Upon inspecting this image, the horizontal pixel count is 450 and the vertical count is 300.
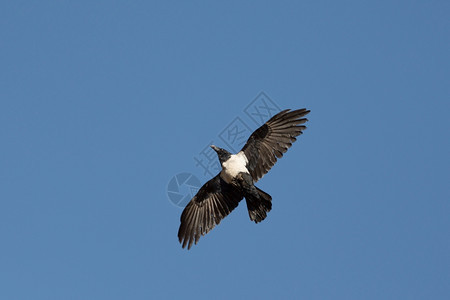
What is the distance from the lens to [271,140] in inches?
577

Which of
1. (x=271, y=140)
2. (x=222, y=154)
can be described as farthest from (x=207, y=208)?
(x=271, y=140)

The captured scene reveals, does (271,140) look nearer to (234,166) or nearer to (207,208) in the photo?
(234,166)

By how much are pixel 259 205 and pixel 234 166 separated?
1079 mm

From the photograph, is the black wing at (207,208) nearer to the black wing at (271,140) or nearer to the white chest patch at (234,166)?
the white chest patch at (234,166)

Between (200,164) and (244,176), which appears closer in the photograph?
(244,176)

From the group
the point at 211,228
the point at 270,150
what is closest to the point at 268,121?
the point at 270,150

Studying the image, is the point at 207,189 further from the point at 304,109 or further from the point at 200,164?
the point at 304,109

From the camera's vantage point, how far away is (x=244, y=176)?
1446 cm

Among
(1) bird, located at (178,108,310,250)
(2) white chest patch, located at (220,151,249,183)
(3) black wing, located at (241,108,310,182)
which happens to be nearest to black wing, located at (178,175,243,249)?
(1) bird, located at (178,108,310,250)

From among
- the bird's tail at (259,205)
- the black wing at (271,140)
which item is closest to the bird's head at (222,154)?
the black wing at (271,140)

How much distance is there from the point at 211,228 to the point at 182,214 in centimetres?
86

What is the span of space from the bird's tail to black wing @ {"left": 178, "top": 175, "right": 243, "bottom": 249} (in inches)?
27.0

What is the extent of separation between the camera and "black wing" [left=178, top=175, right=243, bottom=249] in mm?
15383

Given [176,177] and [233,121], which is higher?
[233,121]
